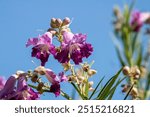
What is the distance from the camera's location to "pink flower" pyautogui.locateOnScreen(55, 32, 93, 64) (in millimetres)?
1158

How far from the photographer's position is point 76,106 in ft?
3.72

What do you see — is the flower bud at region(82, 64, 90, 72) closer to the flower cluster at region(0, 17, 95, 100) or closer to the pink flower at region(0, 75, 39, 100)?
the flower cluster at region(0, 17, 95, 100)

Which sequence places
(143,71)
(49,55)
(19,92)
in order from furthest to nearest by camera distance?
(143,71) → (49,55) → (19,92)

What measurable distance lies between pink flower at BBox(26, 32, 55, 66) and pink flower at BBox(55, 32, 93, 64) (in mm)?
36

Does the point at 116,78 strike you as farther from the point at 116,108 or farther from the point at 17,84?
the point at 17,84

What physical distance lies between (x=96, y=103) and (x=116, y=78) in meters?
0.09

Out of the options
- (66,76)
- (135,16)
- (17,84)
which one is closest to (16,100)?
(17,84)

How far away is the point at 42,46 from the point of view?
1187 millimetres

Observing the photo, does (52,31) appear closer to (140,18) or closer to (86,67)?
(86,67)

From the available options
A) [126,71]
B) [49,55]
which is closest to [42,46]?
[49,55]

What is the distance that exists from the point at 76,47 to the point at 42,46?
0.09 m

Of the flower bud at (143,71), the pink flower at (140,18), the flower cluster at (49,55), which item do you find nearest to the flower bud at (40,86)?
the flower cluster at (49,55)

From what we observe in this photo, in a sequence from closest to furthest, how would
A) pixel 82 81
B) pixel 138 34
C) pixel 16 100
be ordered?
pixel 16 100 < pixel 82 81 < pixel 138 34

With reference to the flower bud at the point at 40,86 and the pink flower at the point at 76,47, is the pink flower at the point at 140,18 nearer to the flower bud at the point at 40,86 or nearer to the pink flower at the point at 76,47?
the pink flower at the point at 76,47
